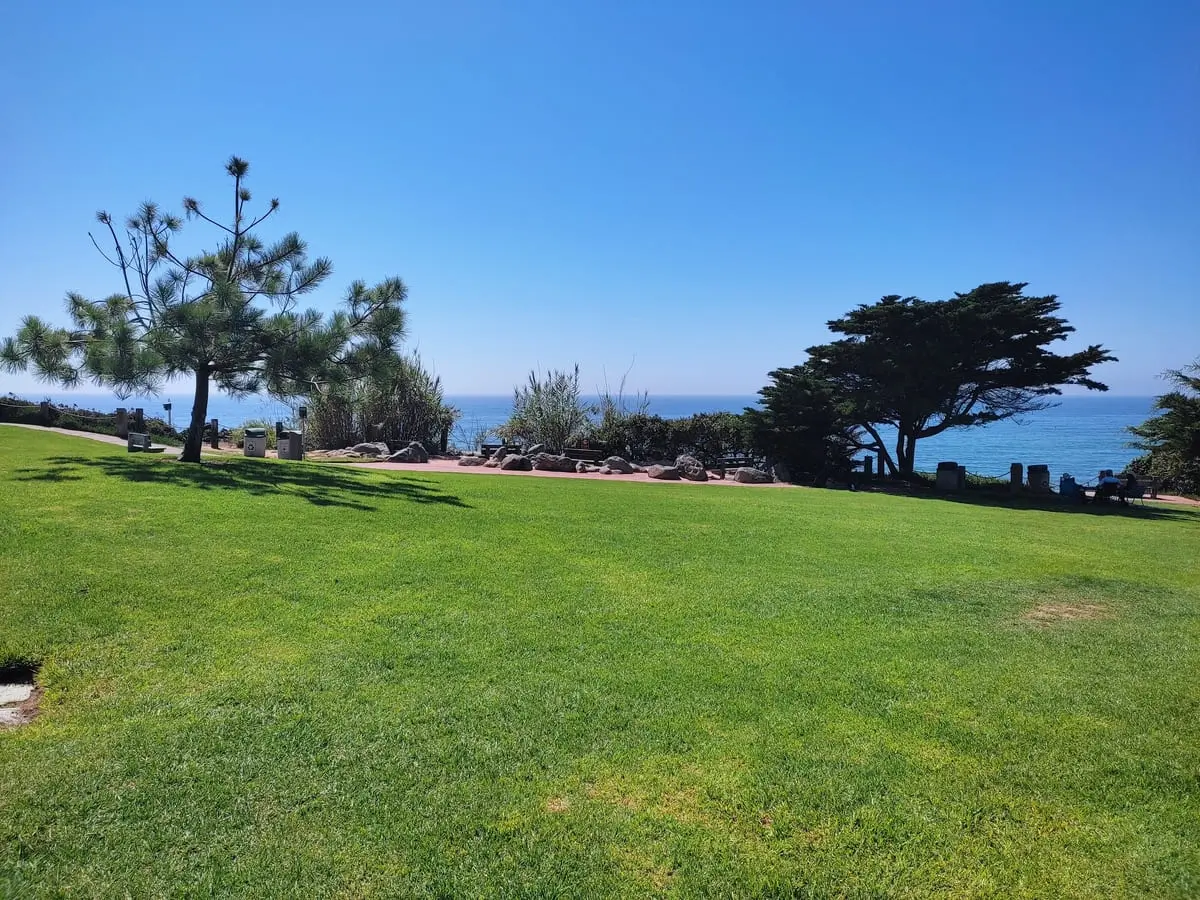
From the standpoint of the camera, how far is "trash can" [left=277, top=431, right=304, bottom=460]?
17.2 metres

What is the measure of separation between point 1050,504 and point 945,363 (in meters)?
4.30

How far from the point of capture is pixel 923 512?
41.0ft

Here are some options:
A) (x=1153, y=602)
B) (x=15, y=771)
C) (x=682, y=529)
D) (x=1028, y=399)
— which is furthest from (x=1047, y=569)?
(x=1028, y=399)

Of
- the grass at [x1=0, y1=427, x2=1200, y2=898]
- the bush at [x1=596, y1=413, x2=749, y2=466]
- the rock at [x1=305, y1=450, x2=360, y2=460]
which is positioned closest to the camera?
the grass at [x1=0, y1=427, x2=1200, y2=898]

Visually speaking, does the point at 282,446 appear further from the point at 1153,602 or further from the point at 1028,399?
the point at 1028,399

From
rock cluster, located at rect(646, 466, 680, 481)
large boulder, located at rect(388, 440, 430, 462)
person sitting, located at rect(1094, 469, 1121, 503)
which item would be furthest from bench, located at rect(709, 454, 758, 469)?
large boulder, located at rect(388, 440, 430, 462)

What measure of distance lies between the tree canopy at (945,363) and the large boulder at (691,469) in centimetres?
419

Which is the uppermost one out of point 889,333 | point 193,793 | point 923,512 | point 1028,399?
point 889,333

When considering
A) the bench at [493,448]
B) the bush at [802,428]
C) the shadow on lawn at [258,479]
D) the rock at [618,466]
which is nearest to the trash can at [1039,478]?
the bush at [802,428]

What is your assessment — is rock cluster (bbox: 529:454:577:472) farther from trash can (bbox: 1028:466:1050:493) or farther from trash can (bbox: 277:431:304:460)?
trash can (bbox: 1028:466:1050:493)

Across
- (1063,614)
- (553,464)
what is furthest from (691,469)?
(1063,614)

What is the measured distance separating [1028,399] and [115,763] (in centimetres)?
2145

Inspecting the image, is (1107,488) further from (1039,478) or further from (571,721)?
(571,721)

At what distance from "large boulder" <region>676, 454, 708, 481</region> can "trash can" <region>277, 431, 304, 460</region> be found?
964 cm
